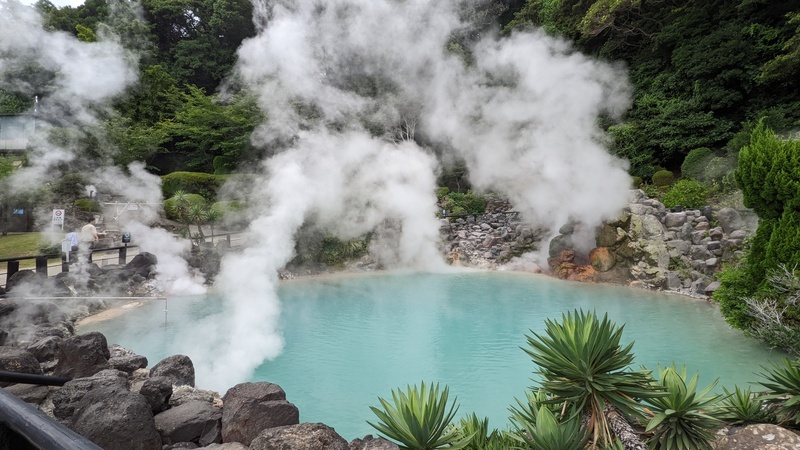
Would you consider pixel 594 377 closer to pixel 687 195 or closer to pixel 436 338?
pixel 436 338

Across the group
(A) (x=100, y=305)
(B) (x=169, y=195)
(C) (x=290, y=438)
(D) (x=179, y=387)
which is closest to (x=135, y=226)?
(B) (x=169, y=195)

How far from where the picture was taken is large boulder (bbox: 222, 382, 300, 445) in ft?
13.3

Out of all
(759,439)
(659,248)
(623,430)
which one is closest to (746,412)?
(759,439)

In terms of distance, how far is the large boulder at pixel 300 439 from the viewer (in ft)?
10.7

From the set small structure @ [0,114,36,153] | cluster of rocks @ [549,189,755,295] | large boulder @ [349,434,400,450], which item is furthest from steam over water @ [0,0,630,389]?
large boulder @ [349,434,400,450]

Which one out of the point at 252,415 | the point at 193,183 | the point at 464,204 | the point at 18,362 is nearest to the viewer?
the point at 252,415

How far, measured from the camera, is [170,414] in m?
4.41

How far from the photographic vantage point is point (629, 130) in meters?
19.0

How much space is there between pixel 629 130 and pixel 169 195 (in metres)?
20.4

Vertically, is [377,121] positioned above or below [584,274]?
above

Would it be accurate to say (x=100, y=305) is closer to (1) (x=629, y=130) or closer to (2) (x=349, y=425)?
(2) (x=349, y=425)

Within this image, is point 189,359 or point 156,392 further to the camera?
point 189,359

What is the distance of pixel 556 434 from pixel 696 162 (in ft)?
55.2

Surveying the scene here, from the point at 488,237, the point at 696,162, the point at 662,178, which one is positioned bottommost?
the point at 488,237
